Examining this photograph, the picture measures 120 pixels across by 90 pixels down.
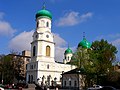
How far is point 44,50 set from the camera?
8969 cm

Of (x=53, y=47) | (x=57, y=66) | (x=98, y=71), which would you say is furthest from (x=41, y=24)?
(x=98, y=71)

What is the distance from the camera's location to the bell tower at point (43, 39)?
89.4 metres

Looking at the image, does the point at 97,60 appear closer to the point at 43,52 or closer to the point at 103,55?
the point at 103,55

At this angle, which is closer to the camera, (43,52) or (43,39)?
(43,52)

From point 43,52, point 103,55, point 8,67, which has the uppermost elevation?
point 43,52

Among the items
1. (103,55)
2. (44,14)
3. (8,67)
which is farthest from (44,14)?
(103,55)

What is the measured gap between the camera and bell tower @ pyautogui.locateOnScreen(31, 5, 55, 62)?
8938 cm

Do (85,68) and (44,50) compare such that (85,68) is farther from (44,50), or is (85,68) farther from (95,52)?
(44,50)

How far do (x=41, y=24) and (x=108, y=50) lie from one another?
33.8 meters

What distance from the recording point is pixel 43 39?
8988 cm

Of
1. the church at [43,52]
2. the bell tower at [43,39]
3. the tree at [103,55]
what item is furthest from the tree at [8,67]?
the tree at [103,55]

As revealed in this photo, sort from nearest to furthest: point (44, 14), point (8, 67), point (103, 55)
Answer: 1. point (103, 55)
2. point (44, 14)
3. point (8, 67)

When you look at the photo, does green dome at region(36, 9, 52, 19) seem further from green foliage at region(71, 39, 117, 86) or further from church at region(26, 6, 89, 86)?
green foliage at region(71, 39, 117, 86)

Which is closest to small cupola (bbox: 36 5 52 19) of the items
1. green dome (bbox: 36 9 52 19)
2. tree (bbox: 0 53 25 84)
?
green dome (bbox: 36 9 52 19)
